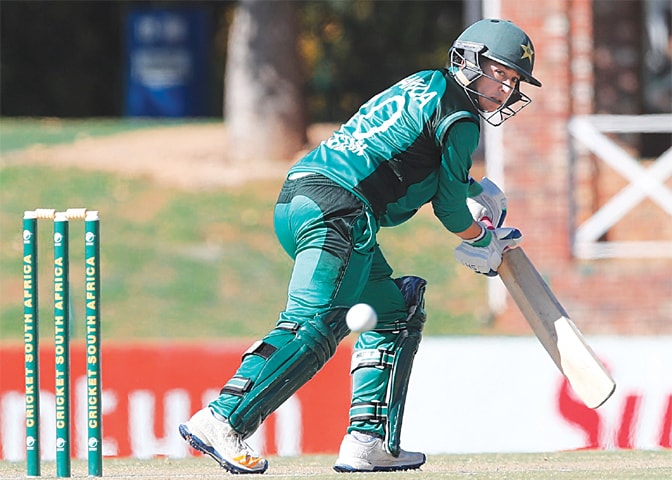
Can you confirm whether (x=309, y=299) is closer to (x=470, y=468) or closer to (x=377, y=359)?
(x=377, y=359)

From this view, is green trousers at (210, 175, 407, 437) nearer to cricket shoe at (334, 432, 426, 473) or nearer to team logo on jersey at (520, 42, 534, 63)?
cricket shoe at (334, 432, 426, 473)

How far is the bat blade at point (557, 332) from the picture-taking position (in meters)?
5.53

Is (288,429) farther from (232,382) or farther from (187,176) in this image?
(187,176)

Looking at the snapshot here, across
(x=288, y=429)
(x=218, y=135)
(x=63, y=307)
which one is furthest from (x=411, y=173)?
(x=218, y=135)

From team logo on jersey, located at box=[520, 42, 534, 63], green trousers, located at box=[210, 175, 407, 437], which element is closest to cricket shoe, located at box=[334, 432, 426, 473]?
green trousers, located at box=[210, 175, 407, 437]

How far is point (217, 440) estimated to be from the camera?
5078 millimetres

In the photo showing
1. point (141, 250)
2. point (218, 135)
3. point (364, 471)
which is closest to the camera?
point (364, 471)

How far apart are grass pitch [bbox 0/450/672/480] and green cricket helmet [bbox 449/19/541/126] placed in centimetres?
128

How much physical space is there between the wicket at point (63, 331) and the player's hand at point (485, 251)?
4.32 ft

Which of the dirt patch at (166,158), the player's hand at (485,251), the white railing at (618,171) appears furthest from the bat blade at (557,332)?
the dirt patch at (166,158)

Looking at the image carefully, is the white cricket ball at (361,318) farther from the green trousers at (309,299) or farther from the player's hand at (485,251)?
the player's hand at (485,251)

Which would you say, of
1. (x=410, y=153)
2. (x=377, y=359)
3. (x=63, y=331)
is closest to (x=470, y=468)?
(x=377, y=359)

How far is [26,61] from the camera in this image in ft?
74.3

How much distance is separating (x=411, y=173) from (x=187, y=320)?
276 inches
